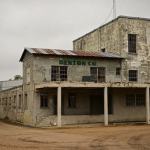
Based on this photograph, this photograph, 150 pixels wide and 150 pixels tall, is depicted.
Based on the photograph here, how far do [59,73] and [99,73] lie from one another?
3939 mm

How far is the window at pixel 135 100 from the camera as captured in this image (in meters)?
33.0

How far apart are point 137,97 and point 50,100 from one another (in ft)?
28.2

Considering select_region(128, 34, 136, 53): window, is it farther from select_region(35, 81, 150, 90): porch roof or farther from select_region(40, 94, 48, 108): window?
select_region(40, 94, 48, 108): window

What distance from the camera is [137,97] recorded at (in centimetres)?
3334

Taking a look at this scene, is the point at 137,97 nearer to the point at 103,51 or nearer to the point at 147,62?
the point at 147,62

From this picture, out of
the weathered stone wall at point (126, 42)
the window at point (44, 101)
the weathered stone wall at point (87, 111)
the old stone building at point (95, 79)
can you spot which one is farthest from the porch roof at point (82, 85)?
the weathered stone wall at point (126, 42)

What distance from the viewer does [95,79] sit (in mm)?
31750

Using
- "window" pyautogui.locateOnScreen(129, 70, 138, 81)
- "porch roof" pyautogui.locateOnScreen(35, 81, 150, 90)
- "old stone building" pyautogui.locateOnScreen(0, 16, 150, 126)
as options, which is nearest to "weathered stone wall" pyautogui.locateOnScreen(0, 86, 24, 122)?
"old stone building" pyautogui.locateOnScreen(0, 16, 150, 126)

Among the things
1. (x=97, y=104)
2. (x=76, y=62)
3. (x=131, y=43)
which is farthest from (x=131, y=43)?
(x=97, y=104)

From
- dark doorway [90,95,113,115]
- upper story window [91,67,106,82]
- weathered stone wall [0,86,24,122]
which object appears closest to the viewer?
upper story window [91,67,106,82]

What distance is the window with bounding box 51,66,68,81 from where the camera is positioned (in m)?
30.4

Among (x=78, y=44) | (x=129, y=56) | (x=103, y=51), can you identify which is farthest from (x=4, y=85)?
(x=129, y=56)

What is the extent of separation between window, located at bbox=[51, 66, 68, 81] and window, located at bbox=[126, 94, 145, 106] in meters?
6.53

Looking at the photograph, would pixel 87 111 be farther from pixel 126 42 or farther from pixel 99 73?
pixel 126 42
